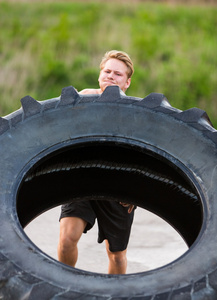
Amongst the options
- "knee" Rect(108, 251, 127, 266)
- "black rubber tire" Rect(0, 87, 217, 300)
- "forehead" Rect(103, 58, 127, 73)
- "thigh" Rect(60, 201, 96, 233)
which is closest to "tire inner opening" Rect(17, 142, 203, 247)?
"black rubber tire" Rect(0, 87, 217, 300)

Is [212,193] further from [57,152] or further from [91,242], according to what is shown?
[91,242]

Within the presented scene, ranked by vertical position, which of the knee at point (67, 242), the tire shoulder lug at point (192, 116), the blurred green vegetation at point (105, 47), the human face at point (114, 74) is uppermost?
the blurred green vegetation at point (105, 47)

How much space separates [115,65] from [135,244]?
1.56m

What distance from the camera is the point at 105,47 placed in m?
11.8

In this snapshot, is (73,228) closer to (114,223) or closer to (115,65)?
(114,223)

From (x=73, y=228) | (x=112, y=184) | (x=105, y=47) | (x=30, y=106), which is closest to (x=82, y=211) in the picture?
(x=73, y=228)

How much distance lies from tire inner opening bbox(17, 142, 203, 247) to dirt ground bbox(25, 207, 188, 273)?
31.5 inches

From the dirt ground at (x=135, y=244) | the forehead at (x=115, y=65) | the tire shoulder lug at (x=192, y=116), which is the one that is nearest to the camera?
the tire shoulder lug at (x=192, y=116)

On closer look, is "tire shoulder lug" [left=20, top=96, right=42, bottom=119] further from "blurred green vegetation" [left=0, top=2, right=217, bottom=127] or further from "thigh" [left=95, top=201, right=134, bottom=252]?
"blurred green vegetation" [left=0, top=2, right=217, bottom=127]

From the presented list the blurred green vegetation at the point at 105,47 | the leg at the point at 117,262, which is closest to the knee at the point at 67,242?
the leg at the point at 117,262

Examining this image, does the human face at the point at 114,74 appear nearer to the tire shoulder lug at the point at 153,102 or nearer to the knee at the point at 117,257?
the tire shoulder lug at the point at 153,102

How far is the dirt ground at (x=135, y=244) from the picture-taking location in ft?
14.1

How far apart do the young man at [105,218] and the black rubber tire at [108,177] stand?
0.22 metres

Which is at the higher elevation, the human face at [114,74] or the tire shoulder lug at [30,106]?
the human face at [114,74]
